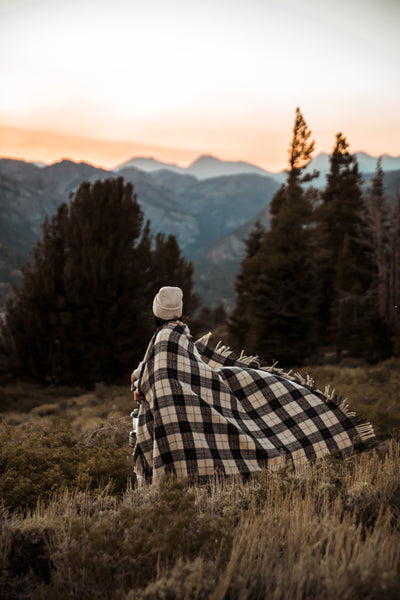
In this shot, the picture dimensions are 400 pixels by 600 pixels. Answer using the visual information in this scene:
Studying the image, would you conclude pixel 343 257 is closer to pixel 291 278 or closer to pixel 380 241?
pixel 380 241

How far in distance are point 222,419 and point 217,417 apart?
0.05 m

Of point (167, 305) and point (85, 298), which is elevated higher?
point (85, 298)

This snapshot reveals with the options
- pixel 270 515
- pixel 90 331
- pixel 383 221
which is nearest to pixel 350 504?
pixel 270 515

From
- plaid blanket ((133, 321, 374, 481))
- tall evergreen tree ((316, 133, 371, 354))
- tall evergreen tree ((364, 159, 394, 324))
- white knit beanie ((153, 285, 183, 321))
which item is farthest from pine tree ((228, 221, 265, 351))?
white knit beanie ((153, 285, 183, 321))

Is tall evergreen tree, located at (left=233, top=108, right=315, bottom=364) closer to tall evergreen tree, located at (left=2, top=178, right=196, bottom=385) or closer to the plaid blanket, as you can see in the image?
tall evergreen tree, located at (left=2, top=178, right=196, bottom=385)

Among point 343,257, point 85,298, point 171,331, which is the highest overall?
point 343,257

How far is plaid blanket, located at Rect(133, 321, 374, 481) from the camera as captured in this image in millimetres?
4145

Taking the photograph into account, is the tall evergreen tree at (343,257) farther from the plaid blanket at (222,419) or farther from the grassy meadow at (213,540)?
the grassy meadow at (213,540)

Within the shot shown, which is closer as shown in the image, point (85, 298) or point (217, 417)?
point (217, 417)

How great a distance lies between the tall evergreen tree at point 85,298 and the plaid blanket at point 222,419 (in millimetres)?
13879

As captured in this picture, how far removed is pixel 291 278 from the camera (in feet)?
85.4

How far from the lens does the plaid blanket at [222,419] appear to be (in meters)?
4.14

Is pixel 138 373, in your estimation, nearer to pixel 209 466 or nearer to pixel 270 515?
pixel 209 466

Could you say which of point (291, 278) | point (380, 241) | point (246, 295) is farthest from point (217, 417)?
point (246, 295)
